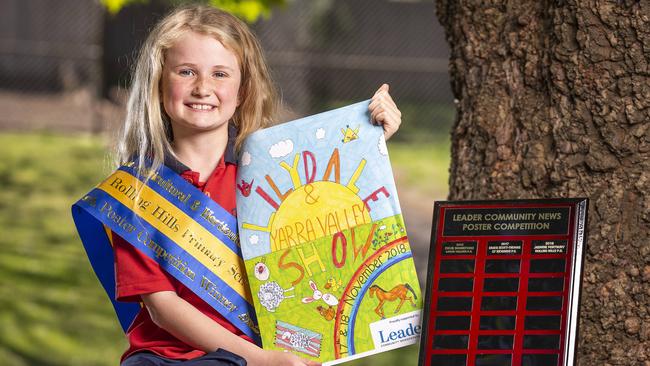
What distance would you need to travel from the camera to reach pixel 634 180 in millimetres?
2785

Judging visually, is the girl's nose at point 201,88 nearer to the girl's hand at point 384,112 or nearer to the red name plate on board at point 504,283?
the girl's hand at point 384,112

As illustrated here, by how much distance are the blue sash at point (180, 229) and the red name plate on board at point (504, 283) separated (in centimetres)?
50

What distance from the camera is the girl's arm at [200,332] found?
247 centimetres

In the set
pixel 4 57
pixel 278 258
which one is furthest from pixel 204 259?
pixel 4 57

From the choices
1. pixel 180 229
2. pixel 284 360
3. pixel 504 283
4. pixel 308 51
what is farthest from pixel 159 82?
pixel 308 51

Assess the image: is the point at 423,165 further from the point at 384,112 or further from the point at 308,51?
the point at 384,112

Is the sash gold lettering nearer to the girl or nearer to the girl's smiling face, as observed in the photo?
the girl

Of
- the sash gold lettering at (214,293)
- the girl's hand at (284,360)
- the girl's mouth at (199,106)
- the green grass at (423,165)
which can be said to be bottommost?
the girl's hand at (284,360)

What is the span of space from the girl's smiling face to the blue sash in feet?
0.55

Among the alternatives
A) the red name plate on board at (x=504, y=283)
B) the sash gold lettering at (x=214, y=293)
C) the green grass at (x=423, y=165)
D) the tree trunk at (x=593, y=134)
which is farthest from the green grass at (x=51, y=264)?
the tree trunk at (x=593, y=134)

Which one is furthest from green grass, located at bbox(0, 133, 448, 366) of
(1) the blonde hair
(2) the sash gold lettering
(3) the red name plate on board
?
(3) the red name plate on board

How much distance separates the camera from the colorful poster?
2.49 meters

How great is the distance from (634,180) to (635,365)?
525 millimetres

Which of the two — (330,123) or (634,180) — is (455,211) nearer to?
(330,123)
